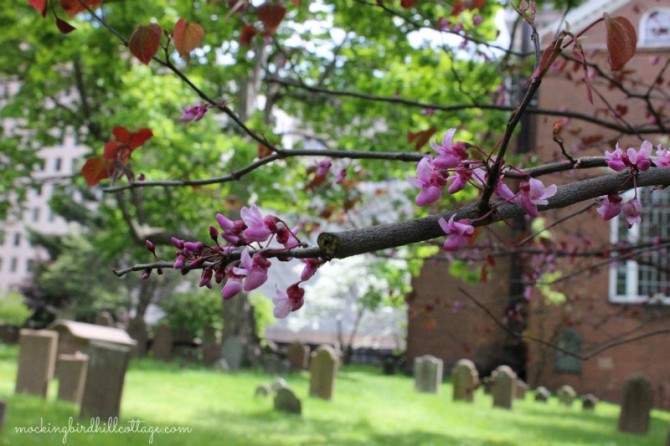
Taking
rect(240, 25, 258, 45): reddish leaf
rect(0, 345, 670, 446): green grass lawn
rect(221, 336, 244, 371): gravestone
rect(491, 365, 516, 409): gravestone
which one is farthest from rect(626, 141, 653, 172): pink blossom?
rect(221, 336, 244, 371): gravestone

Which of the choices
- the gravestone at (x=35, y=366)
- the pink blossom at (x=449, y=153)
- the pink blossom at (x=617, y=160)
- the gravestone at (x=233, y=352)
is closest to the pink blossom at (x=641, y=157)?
the pink blossom at (x=617, y=160)

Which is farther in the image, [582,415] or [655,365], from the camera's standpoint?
[655,365]

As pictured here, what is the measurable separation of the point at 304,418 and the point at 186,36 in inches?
336

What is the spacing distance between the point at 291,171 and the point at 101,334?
7.30m

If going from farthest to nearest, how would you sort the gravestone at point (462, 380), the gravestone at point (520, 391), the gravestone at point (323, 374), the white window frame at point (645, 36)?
the white window frame at point (645, 36) < the gravestone at point (520, 391) < the gravestone at point (462, 380) < the gravestone at point (323, 374)

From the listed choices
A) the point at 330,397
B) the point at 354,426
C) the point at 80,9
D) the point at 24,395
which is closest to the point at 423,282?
the point at 330,397

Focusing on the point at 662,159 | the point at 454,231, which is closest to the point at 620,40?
the point at 662,159

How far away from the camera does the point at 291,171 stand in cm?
1655

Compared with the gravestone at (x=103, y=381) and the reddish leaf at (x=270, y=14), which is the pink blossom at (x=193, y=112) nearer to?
the reddish leaf at (x=270, y=14)

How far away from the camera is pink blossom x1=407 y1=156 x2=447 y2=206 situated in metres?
1.31

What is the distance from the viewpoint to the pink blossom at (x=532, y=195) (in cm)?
126

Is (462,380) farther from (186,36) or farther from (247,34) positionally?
(186,36)

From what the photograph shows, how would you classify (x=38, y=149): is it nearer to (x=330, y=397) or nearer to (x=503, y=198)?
(x=330, y=397)

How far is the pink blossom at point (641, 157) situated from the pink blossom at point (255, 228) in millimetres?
715
